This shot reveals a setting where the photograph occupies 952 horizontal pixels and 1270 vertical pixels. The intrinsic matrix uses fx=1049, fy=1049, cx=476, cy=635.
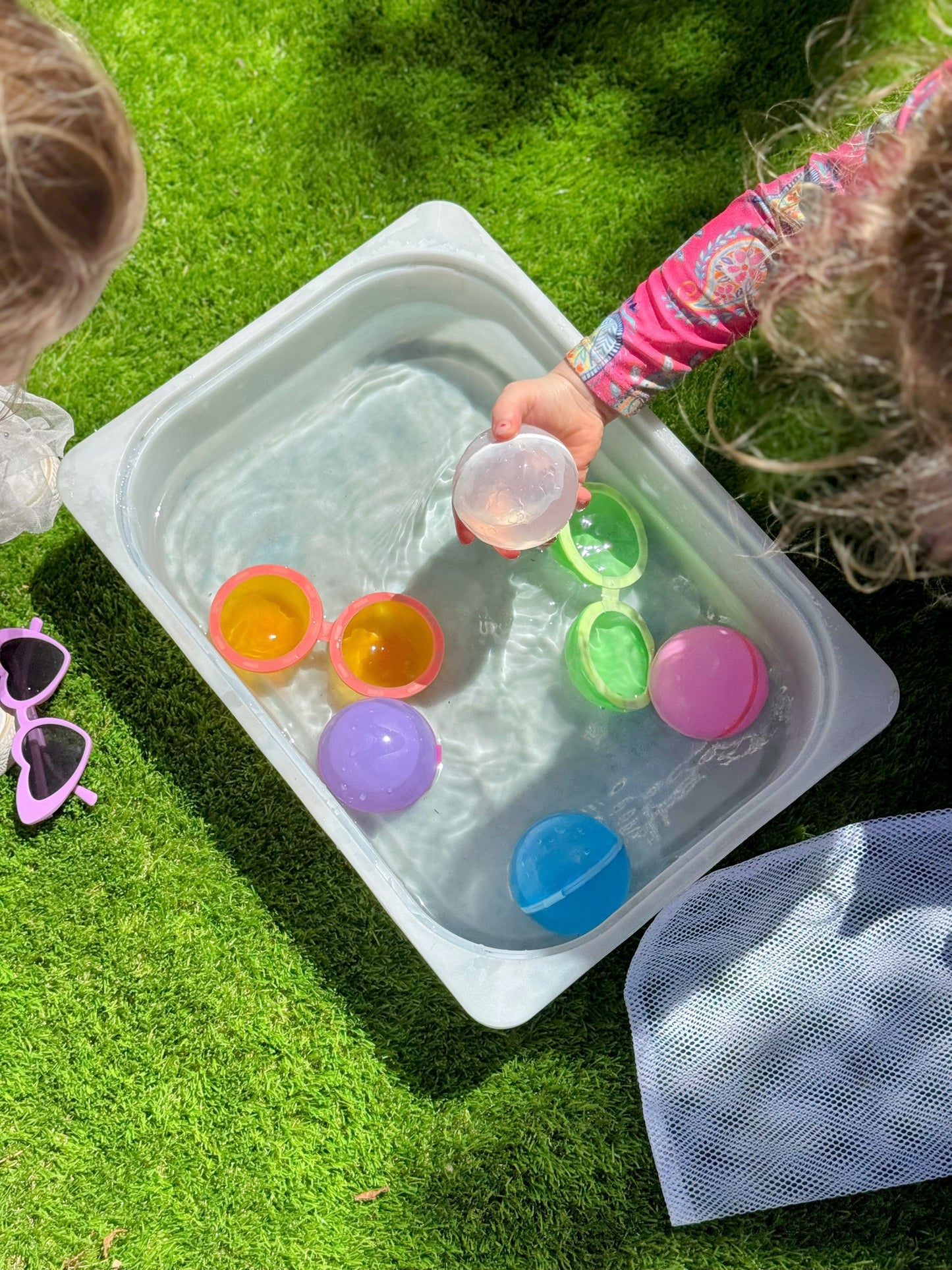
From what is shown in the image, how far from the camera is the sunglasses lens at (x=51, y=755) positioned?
1.64m

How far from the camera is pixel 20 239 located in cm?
91

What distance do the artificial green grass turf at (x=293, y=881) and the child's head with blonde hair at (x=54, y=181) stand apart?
2.67 ft

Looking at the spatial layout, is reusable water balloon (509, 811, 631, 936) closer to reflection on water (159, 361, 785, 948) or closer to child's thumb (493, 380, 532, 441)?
reflection on water (159, 361, 785, 948)

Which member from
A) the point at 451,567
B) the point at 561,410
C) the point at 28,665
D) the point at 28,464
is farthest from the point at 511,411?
the point at 28,665

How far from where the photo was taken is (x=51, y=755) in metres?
1.65

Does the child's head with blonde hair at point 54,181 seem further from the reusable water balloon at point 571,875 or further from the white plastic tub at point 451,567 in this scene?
the reusable water balloon at point 571,875

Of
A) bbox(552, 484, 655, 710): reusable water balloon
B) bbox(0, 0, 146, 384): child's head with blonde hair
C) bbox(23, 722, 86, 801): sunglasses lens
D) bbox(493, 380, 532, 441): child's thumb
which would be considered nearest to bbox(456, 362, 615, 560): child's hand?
bbox(493, 380, 532, 441): child's thumb

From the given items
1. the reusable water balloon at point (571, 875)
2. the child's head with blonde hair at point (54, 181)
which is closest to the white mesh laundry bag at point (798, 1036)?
the reusable water balloon at point (571, 875)

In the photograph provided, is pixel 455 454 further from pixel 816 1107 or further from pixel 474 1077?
pixel 816 1107

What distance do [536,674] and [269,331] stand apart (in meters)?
0.69

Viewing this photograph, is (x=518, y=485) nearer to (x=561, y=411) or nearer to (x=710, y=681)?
(x=561, y=411)

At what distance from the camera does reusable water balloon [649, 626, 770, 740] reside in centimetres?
159

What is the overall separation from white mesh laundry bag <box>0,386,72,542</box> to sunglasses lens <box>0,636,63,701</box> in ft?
0.57

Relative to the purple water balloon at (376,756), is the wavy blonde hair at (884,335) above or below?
above
